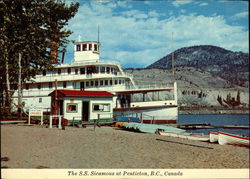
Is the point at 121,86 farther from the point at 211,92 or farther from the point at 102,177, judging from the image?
the point at 211,92

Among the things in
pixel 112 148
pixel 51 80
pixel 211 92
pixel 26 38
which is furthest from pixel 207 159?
pixel 211 92

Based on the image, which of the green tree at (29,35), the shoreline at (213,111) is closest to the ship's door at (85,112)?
the green tree at (29,35)

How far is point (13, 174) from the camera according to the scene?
8.23 metres

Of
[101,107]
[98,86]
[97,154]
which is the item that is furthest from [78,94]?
[97,154]

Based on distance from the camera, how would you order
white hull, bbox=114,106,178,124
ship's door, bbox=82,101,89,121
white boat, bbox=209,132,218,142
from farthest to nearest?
white hull, bbox=114,106,178,124 → ship's door, bbox=82,101,89,121 → white boat, bbox=209,132,218,142

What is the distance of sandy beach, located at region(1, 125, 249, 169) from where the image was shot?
856 centimetres

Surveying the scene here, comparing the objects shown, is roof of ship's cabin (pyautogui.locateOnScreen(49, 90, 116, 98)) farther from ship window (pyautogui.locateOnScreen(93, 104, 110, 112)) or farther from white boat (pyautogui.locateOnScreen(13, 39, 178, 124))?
white boat (pyautogui.locateOnScreen(13, 39, 178, 124))

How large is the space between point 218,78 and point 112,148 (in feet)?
569

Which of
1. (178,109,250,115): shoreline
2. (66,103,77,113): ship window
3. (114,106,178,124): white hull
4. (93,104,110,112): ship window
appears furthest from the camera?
(178,109,250,115): shoreline

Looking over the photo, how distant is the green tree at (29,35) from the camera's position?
12734 mm

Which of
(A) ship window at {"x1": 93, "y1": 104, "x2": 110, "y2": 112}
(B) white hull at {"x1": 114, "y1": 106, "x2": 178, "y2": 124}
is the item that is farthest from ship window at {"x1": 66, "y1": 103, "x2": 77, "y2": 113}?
(B) white hull at {"x1": 114, "y1": 106, "x2": 178, "y2": 124}

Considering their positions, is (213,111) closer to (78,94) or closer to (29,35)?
(78,94)

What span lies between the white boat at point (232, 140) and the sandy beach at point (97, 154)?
9.22 ft

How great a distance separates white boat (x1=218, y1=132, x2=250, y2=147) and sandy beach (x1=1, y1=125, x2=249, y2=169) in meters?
2.81
